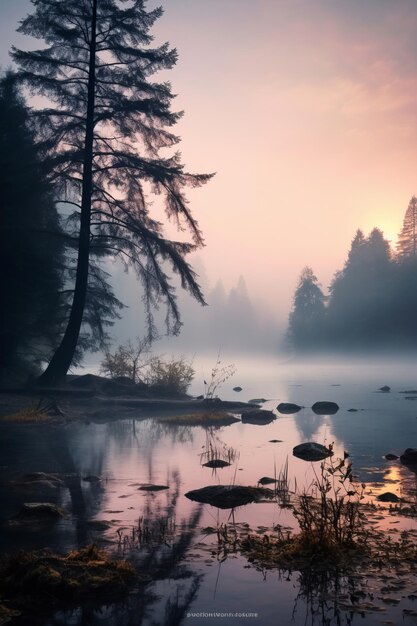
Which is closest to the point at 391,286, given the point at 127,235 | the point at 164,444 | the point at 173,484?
the point at 127,235

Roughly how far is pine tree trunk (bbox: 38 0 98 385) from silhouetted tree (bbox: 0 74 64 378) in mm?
1278

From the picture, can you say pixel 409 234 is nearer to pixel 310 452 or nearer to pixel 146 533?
pixel 310 452

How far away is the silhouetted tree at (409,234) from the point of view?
78.4 m

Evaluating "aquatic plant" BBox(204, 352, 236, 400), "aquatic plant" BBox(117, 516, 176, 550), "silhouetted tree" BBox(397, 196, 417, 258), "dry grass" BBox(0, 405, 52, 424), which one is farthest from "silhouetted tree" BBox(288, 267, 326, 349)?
"aquatic plant" BBox(117, 516, 176, 550)

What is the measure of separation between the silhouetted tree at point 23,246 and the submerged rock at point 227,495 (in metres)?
16.4

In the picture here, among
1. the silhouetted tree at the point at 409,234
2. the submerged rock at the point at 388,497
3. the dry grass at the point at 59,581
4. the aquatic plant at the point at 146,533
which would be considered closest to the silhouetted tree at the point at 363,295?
the silhouetted tree at the point at 409,234

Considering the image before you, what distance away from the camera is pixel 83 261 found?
76.1ft

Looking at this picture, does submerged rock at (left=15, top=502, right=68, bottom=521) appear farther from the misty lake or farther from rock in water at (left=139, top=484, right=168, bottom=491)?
rock in water at (left=139, top=484, right=168, bottom=491)

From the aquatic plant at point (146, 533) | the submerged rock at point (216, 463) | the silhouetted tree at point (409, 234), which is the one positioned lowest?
the aquatic plant at point (146, 533)

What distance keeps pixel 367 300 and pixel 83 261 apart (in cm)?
6000

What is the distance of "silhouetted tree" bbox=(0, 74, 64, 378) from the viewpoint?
2286 centimetres

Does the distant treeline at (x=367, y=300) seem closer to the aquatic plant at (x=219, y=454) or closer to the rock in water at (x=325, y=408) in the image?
the rock in water at (x=325, y=408)

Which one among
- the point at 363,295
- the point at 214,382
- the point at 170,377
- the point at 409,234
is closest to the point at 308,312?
the point at 363,295

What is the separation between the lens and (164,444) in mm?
15398
